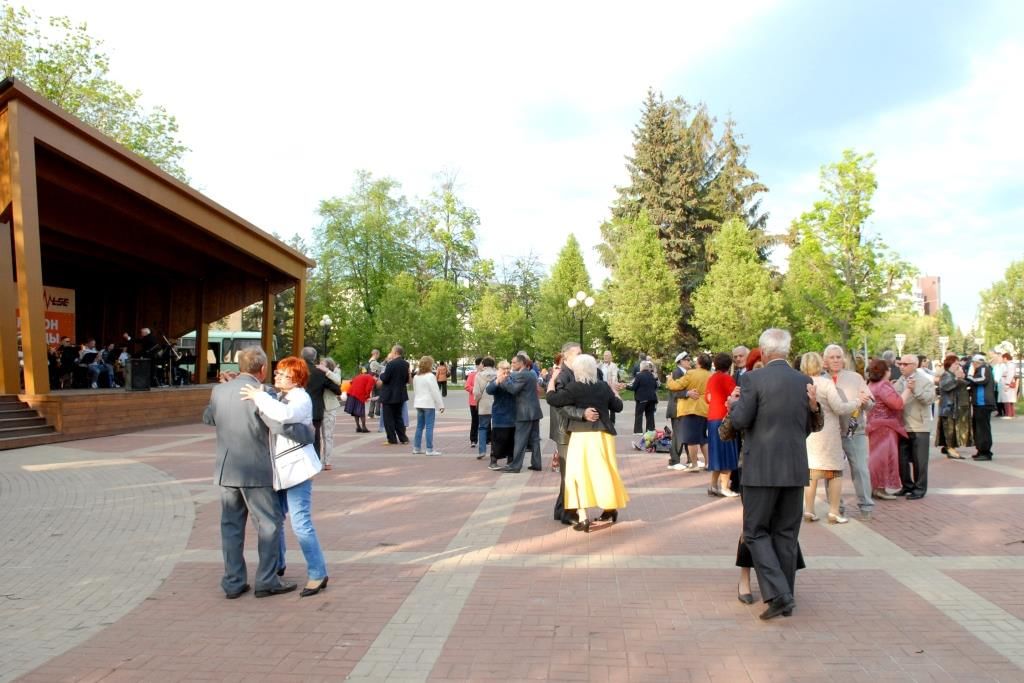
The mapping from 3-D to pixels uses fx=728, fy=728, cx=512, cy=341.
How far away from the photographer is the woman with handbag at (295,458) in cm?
485

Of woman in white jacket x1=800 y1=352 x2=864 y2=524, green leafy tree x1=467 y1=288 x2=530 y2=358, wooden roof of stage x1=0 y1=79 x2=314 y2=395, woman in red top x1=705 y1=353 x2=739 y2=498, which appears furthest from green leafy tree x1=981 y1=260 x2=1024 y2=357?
woman in white jacket x1=800 y1=352 x2=864 y2=524

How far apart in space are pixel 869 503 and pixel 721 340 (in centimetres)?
3305

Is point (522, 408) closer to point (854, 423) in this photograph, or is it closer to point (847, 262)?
point (854, 423)

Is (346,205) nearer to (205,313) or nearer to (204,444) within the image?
(205,313)

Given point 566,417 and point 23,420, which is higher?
point 566,417

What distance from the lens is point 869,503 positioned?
7.53 m

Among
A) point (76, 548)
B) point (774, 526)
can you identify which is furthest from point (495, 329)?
point (774, 526)

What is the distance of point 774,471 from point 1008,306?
52089 mm

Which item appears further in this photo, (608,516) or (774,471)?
(608,516)

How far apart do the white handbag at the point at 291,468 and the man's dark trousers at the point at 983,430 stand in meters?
11.1

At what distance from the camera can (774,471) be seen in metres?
4.57

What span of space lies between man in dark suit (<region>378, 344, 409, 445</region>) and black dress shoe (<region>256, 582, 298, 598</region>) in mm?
7362

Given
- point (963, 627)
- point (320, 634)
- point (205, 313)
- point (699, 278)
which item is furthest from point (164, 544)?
point (699, 278)

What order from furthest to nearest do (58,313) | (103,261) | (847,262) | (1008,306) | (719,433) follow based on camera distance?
(1008,306), (847,262), (103,261), (58,313), (719,433)
